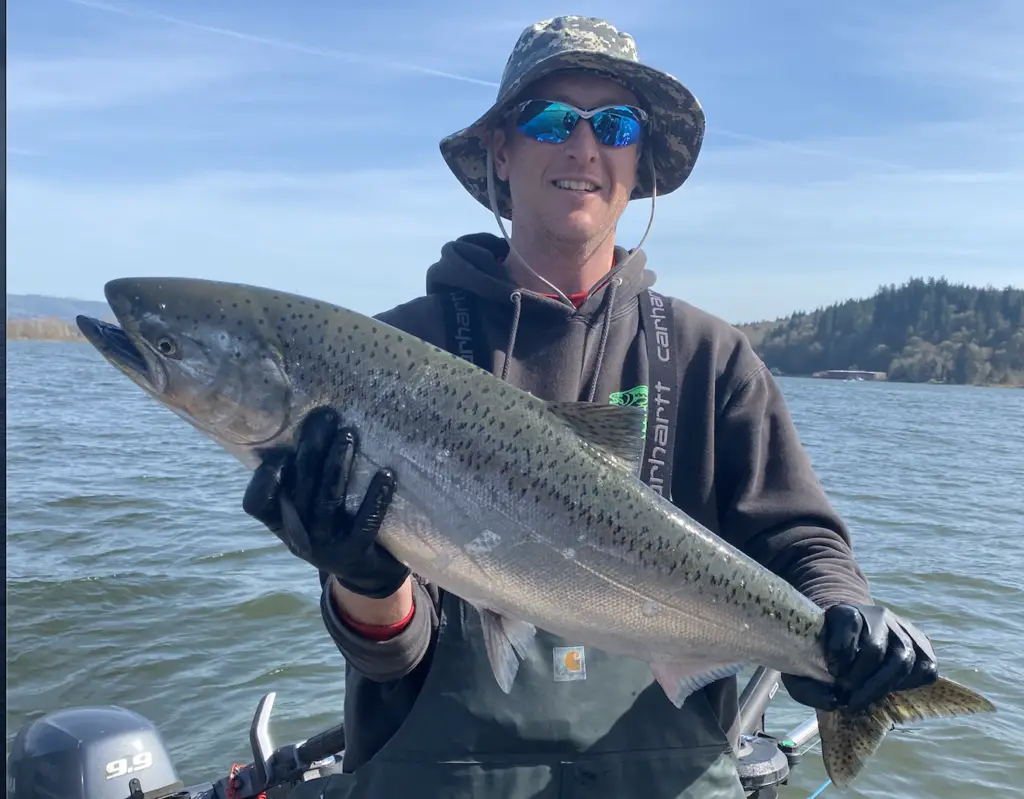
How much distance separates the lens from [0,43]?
3.62 meters

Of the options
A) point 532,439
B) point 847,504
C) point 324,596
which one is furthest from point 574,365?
point 847,504

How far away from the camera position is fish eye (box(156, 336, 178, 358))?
2867mm

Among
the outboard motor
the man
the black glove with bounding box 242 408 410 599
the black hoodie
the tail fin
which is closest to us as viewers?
the black glove with bounding box 242 408 410 599

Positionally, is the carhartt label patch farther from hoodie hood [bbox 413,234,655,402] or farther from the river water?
the river water

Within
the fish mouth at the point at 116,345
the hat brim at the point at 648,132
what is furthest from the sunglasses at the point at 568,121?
the fish mouth at the point at 116,345

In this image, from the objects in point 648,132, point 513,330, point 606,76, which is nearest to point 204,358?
point 513,330

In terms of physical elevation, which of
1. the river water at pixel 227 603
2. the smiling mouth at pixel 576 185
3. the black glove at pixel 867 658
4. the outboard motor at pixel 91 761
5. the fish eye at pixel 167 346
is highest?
the smiling mouth at pixel 576 185

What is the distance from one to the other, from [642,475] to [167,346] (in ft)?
5.27

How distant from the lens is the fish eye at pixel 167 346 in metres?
2.87

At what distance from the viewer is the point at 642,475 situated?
329 centimetres

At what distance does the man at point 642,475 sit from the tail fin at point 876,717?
0.41 ft

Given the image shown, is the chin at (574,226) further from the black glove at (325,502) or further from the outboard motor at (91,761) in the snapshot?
the outboard motor at (91,761)

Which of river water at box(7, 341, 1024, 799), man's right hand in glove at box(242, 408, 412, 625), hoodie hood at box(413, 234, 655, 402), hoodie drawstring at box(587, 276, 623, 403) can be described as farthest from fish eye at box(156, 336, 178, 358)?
river water at box(7, 341, 1024, 799)

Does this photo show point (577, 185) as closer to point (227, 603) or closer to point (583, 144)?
point (583, 144)
